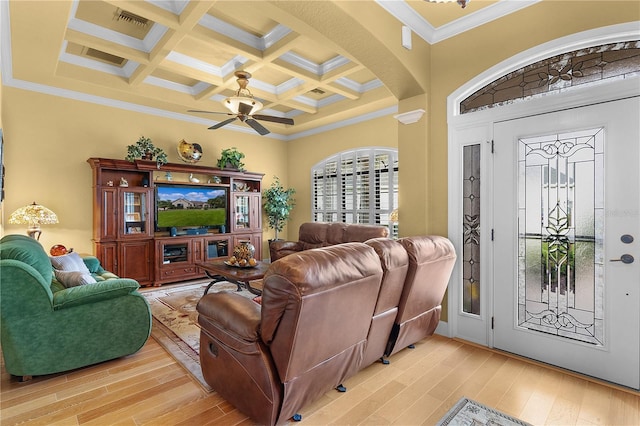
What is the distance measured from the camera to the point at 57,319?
2.46 meters

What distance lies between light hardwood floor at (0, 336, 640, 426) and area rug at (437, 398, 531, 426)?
7 cm

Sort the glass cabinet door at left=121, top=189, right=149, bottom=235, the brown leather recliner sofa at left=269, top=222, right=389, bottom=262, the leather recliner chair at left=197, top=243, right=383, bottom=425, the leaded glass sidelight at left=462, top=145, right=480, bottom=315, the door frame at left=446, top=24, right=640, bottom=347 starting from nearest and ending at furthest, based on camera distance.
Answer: the leather recliner chair at left=197, top=243, right=383, bottom=425 → the door frame at left=446, top=24, right=640, bottom=347 → the leaded glass sidelight at left=462, top=145, right=480, bottom=315 → the brown leather recliner sofa at left=269, top=222, right=389, bottom=262 → the glass cabinet door at left=121, top=189, right=149, bottom=235

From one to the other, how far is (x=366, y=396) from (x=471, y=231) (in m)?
1.98

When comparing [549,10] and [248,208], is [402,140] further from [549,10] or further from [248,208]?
[248,208]

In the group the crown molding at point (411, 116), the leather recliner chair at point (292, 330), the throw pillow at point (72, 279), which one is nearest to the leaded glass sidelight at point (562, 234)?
the crown molding at point (411, 116)

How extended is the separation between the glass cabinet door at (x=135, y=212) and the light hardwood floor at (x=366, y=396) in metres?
3.05

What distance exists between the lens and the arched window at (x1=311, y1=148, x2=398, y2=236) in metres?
5.74

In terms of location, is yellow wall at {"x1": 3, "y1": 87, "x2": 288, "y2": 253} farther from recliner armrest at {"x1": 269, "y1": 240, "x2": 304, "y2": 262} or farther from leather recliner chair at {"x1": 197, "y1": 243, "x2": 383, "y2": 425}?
leather recliner chair at {"x1": 197, "y1": 243, "x2": 383, "y2": 425}

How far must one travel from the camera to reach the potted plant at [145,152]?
526cm

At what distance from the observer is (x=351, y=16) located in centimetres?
263

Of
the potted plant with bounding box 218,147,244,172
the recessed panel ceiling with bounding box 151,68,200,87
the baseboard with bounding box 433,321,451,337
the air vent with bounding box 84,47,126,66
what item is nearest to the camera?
the baseboard with bounding box 433,321,451,337

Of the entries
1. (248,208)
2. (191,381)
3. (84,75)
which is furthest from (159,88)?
(191,381)

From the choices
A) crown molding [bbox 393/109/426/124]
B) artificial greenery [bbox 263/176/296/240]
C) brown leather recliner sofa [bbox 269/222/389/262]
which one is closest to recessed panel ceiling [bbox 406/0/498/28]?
crown molding [bbox 393/109/426/124]

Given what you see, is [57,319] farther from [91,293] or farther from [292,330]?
[292,330]
